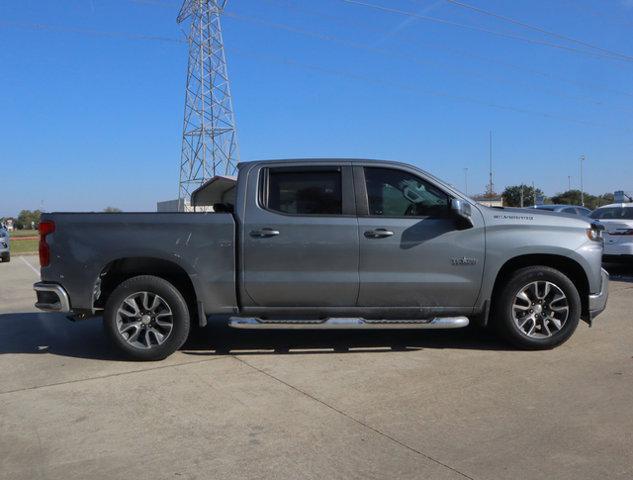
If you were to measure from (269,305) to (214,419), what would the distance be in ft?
5.65

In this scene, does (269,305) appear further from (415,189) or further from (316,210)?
(415,189)

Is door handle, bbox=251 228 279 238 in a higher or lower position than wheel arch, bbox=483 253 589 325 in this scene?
higher

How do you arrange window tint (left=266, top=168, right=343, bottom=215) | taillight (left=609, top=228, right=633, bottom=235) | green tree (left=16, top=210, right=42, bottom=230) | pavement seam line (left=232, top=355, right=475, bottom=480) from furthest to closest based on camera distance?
1. green tree (left=16, top=210, right=42, bottom=230)
2. taillight (left=609, top=228, right=633, bottom=235)
3. window tint (left=266, top=168, right=343, bottom=215)
4. pavement seam line (left=232, top=355, right=475, bottom=480)

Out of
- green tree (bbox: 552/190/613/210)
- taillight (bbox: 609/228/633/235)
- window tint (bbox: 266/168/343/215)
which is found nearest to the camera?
window tint (bbox: 266/168/343/215)

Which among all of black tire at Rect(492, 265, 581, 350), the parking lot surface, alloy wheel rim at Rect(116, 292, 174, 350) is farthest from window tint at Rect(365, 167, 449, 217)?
alloy wheel rim at Rect(116, 292, 174, 350)

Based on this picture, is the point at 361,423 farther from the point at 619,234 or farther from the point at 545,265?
the point at 619,234

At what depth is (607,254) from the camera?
1212cm

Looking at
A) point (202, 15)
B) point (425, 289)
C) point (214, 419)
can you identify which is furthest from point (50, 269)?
point (202, 15)

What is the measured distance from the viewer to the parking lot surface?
3.57 metres

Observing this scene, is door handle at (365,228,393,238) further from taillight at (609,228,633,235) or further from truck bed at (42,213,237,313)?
taillight at (609,228,633,235)

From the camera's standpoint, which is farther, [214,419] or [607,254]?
[607,254]

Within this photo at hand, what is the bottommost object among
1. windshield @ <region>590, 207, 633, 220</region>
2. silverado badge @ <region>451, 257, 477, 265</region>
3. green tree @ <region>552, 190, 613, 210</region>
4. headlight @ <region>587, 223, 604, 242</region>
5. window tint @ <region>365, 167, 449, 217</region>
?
silverado badge @ <region>451, 257, 477, 265</region>

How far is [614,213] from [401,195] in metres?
8.80

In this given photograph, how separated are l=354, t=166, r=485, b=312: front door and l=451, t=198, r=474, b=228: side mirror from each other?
0.05 metres
